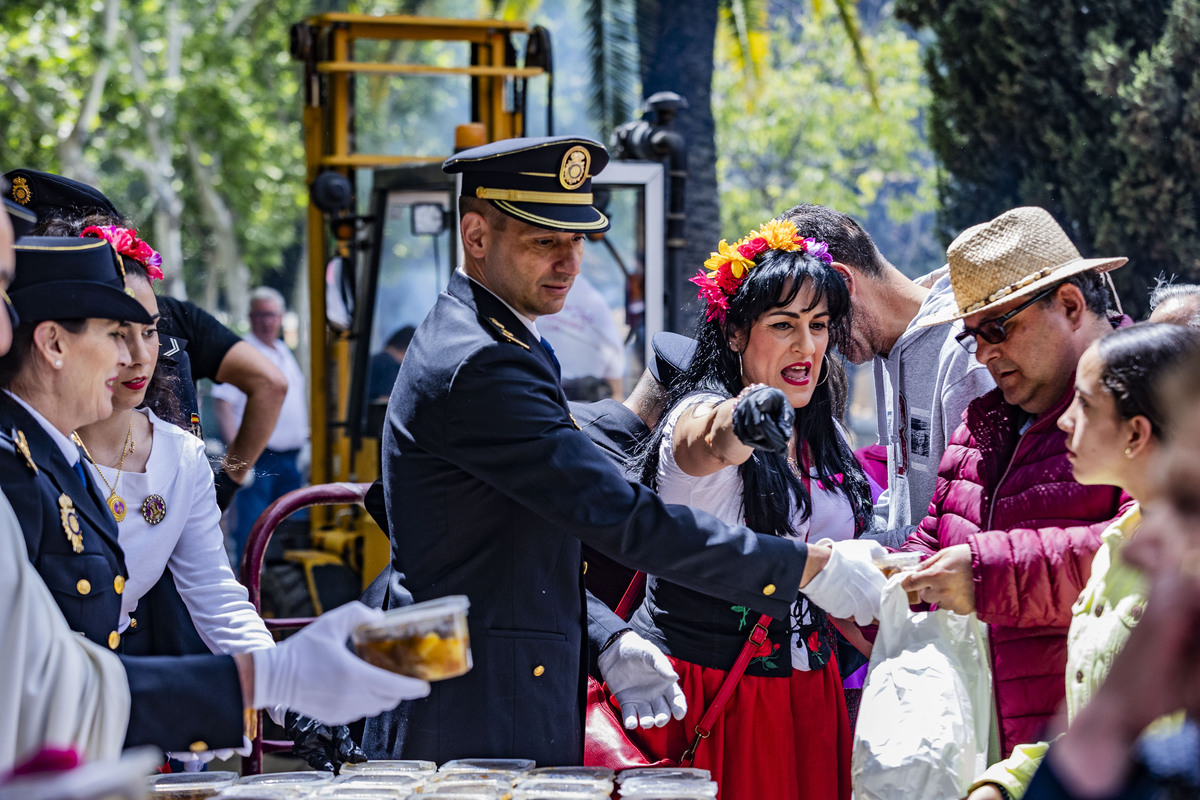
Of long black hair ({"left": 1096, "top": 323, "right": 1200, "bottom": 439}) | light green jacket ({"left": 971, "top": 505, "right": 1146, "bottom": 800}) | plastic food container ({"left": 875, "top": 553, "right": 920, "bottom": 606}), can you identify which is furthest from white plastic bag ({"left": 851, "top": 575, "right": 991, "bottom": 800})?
long black hair ({"left": 1096, "top": 323, "right": 1200, "bottom": 439})

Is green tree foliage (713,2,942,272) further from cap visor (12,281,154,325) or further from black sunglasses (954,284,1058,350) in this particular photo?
cap visor (12,281,154,325)

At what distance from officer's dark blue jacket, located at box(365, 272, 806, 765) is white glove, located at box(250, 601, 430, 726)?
1.89 feet

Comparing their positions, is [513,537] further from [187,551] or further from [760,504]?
Answer: [187,551]

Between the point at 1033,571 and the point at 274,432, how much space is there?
597cm

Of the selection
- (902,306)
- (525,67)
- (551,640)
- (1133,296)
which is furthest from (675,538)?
(1133,296)

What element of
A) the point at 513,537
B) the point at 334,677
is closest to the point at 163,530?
the point at 513,537

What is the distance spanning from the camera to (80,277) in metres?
2.16

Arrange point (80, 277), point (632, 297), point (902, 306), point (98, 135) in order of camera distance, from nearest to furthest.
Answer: point (80, 277), point (902, 306), point (632, 297), point (98, 135)

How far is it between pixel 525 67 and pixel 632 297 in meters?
1.38

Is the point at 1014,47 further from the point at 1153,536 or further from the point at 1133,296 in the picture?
the point at 1153,536

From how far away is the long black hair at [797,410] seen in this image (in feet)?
9.67

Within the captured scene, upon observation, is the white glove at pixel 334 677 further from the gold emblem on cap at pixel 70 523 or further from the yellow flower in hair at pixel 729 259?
the yellow flower in hair at pixel 729 259

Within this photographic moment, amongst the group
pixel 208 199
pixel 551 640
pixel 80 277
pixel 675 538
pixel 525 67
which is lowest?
pixel 551 640

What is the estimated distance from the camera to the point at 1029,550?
8.00 ft
